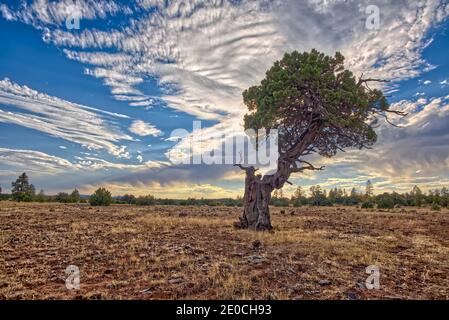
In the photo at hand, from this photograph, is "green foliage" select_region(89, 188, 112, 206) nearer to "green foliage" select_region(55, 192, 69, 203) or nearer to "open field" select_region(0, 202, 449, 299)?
"green foliage" select_region(55, 192, 69, 203)

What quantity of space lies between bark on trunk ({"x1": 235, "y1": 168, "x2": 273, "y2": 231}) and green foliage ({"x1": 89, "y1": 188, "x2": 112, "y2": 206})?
38.5m

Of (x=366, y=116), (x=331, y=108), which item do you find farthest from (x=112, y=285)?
Answer: (x=366, y=116)

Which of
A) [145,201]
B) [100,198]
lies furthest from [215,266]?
[145,201]

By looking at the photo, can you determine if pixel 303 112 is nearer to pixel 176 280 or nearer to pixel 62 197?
pixel 176 280

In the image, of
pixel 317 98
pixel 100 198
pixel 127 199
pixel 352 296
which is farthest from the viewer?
pixel 127 199

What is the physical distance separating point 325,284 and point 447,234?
1640 cm

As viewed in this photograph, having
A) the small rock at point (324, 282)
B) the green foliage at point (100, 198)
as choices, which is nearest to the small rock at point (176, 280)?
the small rock at point (324, 282)

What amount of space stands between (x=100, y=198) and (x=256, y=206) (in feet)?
131

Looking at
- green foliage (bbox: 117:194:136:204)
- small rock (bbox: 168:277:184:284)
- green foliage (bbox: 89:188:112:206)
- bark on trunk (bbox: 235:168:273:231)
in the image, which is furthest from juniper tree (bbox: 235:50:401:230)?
green foliage (bbox: 117:194:136:204)

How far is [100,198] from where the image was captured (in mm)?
50125

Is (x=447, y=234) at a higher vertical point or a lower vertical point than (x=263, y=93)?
lower

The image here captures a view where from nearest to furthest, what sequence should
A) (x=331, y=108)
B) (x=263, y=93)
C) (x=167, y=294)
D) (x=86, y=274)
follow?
1. (x=167, y=294)
2. (x=86, y=274)
3. (x=331, y=108)
4. (x=263, y=93)
